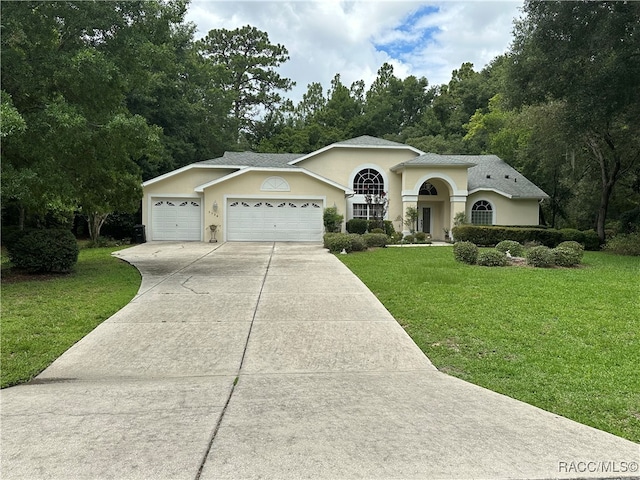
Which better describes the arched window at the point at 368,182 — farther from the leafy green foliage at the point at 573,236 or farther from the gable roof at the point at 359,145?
the leafy green foliage at the point at 573,236

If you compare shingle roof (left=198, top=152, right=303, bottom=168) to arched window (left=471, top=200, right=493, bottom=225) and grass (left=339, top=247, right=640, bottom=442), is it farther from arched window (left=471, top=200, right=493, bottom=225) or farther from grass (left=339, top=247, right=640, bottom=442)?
grass (left=339, top=247, right=640, bottom=442)

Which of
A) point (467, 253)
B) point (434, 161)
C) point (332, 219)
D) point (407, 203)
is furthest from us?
point (407, 203)

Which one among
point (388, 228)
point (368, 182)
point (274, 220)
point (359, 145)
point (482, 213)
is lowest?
point (388, 228)

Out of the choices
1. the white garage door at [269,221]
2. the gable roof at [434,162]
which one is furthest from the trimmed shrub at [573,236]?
the white garage door at [269,221]

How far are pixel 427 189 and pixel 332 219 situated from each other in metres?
7.67

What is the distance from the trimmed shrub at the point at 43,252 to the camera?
397 inches

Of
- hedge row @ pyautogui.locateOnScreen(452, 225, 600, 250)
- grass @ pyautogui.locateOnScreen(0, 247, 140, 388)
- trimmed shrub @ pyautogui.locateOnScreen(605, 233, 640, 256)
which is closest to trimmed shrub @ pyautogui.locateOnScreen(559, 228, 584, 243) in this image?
hedge row @ pyautogui.locateOnScreen(452, 225, 600, 250)

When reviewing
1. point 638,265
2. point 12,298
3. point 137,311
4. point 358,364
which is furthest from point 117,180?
point 638,265

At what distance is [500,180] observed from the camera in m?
25.4

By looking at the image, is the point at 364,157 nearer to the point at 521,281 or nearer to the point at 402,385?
the point at 521,281

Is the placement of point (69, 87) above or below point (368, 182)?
above

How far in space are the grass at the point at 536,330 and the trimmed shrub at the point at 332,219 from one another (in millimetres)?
9404

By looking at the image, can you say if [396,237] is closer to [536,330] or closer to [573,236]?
[573,236]

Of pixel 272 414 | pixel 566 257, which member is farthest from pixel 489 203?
pixel 272 414
